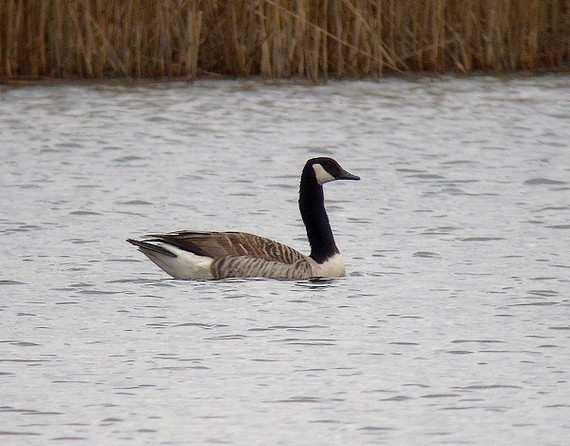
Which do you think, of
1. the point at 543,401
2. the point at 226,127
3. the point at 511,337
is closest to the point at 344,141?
the point at 226,127

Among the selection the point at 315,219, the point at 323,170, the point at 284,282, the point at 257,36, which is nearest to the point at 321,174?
the point at 323,170

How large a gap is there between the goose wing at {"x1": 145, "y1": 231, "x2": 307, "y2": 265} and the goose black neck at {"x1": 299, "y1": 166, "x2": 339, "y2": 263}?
19cm

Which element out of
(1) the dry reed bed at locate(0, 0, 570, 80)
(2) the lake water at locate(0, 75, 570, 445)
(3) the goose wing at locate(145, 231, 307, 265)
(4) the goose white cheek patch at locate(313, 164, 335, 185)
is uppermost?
(1) the dry reed bed at locate(0, 0, 570, 80)

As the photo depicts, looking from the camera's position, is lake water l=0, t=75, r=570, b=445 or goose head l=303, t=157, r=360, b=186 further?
goose head l=303, t=157, r=360, b=186

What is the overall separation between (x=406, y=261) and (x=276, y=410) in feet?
11.2

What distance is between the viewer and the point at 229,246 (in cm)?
876

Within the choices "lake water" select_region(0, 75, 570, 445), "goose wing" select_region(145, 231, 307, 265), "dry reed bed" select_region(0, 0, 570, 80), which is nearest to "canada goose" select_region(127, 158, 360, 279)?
"goose wing" select_region(145, 231, 307, 265)

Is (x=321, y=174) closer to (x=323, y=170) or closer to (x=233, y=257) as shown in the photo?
(x=323, y=170)

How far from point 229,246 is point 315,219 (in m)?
0.67

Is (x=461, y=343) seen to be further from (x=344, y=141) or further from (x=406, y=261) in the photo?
(x=344, y=141)

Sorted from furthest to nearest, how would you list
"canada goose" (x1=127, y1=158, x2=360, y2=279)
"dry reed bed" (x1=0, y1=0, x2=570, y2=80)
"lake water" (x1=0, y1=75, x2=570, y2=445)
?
"dry reed bed" (x1=0, y1=0, x2=570, y2=80) < "canada goose" (x1=127, y1=158, x2=360, y2=279) < "lake water" (x1=0, y1=75, x2=570, y2=445)

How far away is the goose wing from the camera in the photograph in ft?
28.5

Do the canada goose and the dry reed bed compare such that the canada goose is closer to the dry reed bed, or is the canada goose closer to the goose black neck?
the goose black neck

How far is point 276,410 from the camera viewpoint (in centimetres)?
589
